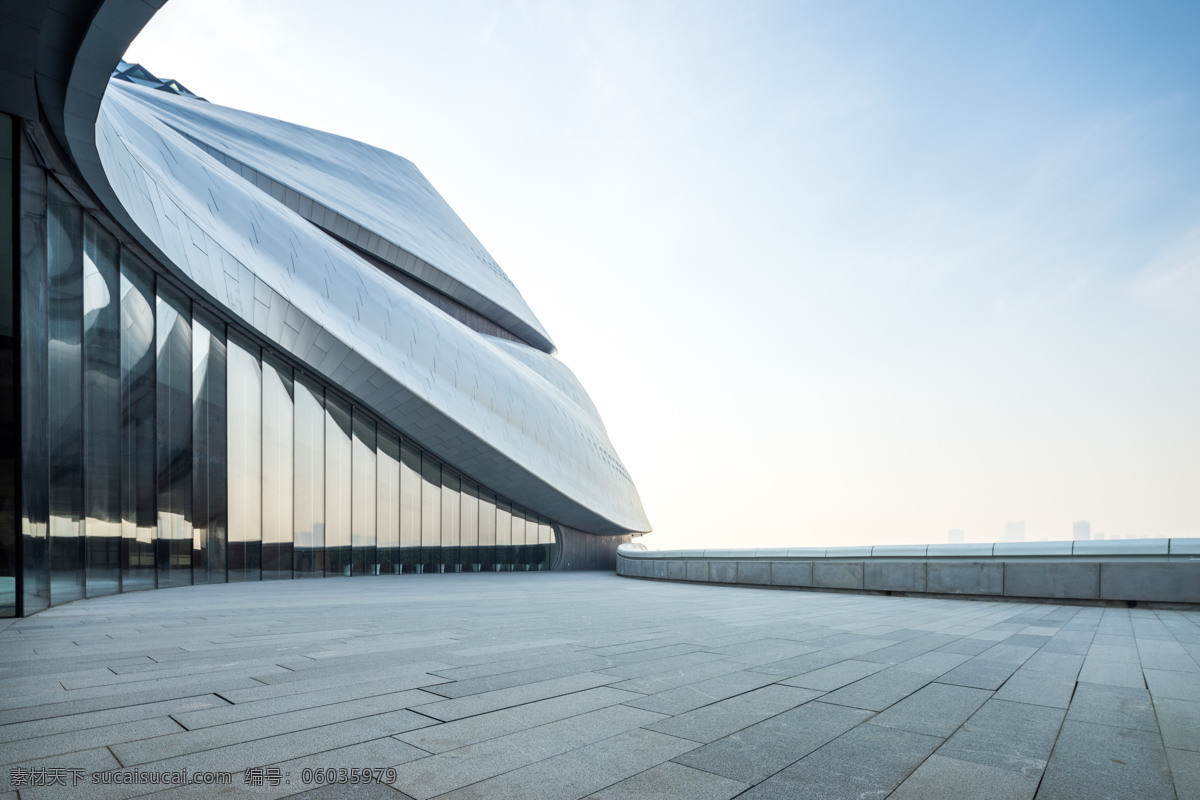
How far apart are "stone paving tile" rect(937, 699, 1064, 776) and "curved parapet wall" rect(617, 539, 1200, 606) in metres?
8.00

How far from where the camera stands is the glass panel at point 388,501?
69.5 ft

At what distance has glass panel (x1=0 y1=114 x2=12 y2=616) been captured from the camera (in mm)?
7832

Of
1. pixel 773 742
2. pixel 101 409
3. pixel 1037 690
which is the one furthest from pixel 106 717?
pixel 101 409

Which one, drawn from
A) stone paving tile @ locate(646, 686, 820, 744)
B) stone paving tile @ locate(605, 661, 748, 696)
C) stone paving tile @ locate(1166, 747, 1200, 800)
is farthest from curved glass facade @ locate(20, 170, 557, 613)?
stone paving tile @ locate(1166, 747, 1200, 800)

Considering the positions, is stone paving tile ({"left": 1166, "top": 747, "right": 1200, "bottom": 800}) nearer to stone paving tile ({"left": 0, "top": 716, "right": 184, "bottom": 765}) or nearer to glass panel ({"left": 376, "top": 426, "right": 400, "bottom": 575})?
stone paving tile ({"left": 0, "top": 716, "right": 184, "bottom": 765})

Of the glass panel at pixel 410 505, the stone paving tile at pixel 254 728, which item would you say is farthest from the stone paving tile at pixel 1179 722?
the glass panel at pixel 410 505

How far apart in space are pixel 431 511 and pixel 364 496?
2.83 meters

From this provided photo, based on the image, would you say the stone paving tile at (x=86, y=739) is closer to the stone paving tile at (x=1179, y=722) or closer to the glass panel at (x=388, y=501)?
the stone paving tile at (x=1179, y=722)

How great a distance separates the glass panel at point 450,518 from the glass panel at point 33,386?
46.6 ft

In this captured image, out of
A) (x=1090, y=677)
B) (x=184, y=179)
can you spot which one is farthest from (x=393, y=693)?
(x=184, y=179)

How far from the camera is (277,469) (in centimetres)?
1794

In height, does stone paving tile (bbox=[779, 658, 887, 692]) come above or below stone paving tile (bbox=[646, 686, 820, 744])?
below

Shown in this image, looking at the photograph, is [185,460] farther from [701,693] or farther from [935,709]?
[935,709]

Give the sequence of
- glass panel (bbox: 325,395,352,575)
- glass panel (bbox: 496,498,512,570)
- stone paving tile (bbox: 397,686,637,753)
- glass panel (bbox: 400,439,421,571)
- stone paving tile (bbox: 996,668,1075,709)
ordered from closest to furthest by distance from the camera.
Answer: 1. stone paving tile (bbox: 397,686,637,753)
2. stone paving tile (bbox: 996,668,1075,709)
3. glass panel (bbox: 325,395,352,575)
4. glass panel (bbox: 400,439,421,571)
5. glass panel (bbox: 496,498,512,570)
